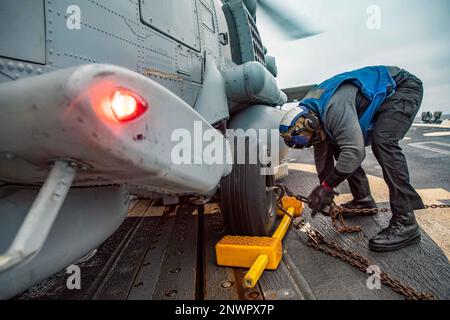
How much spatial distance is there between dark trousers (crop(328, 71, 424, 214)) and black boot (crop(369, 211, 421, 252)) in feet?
0.25

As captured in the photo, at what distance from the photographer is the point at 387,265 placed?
1.97 m

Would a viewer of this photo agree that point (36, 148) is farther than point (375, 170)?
No

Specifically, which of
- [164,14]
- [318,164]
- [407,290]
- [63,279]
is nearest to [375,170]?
[318,164]

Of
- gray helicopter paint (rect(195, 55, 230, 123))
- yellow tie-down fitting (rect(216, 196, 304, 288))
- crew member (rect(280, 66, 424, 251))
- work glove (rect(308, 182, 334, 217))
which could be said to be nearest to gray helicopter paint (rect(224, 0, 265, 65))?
gray helicopter paint (rect(195, 55, 230, 123))

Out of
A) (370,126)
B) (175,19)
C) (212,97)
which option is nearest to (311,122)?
(370,126)

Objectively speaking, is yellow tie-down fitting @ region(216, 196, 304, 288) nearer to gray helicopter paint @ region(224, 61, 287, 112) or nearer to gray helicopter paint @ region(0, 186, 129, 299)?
gray helicopter paint @ region(0, 186, 129, 299)

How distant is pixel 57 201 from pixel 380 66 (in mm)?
2876

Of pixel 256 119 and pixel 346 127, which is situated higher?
pixel 256 119

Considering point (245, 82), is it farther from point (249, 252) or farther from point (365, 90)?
point (249, 252)

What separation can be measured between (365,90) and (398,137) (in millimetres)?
508

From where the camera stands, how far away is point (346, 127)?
2.26m

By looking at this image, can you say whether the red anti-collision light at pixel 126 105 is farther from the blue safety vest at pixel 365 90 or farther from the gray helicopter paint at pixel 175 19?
the blue safety vest at pixel 365 90

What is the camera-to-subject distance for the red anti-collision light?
81 centimetres

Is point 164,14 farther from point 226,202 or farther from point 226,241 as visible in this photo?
point 226,241
